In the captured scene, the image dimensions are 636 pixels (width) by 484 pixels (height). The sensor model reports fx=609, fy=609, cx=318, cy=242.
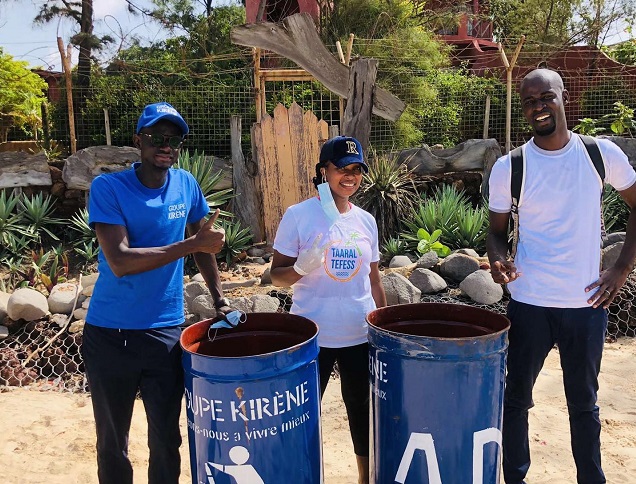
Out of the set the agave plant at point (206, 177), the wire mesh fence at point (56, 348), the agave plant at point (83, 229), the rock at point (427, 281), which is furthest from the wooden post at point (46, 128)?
the rock at point (427, 281)

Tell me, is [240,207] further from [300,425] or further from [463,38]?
[463,38]

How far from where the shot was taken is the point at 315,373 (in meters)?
2.05

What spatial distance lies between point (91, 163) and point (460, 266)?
194 inches

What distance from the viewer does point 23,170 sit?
26.7 feet

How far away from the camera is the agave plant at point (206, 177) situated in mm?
7337

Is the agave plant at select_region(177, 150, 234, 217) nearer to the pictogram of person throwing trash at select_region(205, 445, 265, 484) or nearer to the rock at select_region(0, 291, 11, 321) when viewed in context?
the rock at select_region(0, 291, 11, 321)

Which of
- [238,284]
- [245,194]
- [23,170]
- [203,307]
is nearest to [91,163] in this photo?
[23,170]

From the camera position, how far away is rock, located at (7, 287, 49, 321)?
519 centimetres

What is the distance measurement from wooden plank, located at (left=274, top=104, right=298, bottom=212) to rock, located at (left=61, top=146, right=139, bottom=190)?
1947 millimetres

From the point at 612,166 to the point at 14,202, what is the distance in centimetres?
706

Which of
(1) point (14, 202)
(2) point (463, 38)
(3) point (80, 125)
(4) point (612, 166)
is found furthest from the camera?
(2) point (463, 38)

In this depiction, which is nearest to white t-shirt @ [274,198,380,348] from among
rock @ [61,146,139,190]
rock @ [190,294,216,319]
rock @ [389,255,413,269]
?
rock @ [190,294,216,319]

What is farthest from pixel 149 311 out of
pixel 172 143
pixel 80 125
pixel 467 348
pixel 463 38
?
pixel 463 38

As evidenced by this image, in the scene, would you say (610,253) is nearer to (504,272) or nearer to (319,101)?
(504,272)
